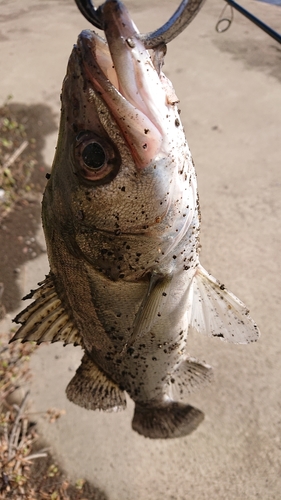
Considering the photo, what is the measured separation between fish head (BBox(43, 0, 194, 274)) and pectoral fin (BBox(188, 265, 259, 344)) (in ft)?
1.61

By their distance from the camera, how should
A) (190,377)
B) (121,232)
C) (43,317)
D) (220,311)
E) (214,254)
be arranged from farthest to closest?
1. (214,254)
2. (190,377)
3. (220,311)
4. (43,317)
5. (121,232)

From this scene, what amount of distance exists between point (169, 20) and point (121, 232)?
0.69 metres

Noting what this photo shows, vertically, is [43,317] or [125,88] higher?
[125,88]

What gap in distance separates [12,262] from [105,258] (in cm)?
370

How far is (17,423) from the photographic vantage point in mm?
3762

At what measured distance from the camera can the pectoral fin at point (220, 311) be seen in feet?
6.55

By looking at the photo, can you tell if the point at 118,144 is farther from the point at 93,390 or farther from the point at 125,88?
the point at 93,390

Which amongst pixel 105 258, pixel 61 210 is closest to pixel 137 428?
pixel 105 258

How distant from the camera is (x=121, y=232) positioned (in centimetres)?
154

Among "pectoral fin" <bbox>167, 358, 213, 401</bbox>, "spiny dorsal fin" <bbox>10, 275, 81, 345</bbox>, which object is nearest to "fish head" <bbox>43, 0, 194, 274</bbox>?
"spiny dorsal fin" <bbox>10, 275, 81, 345</bbox>

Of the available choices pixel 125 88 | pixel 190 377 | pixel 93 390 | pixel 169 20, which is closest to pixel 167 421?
pixel 190 377

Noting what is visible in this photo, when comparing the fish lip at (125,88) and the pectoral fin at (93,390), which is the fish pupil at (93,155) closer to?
the fish lip at (125,88)

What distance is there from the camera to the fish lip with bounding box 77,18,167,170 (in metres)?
1.21

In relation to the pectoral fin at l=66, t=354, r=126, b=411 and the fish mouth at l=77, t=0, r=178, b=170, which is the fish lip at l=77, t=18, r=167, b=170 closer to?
the fish mouth at l=77, t=0, r=178, b=170
